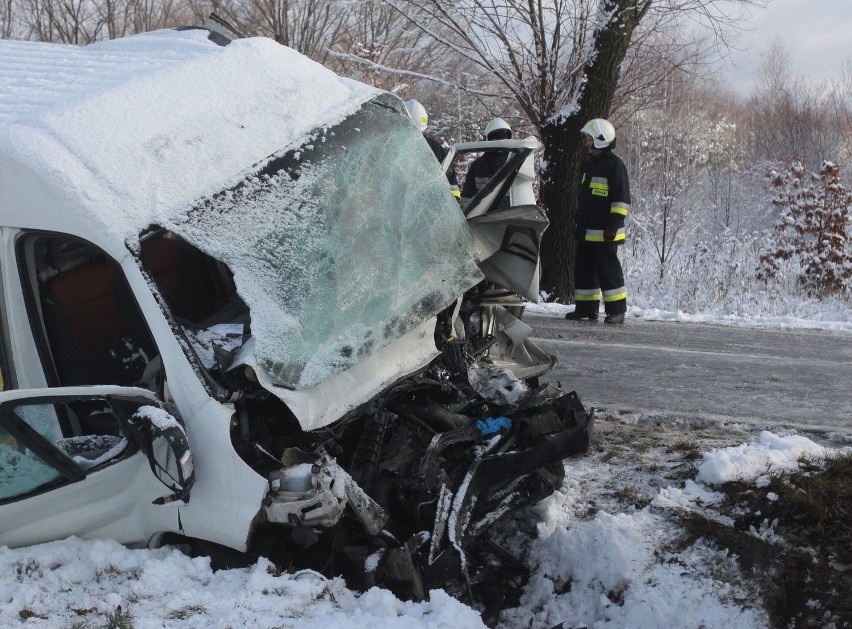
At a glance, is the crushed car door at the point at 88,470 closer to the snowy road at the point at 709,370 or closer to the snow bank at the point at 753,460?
the snow bank at the point at 753,460

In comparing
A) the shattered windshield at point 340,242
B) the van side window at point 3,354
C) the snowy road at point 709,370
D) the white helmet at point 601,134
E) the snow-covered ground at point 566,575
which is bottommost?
the snow-covered ground at point 566,575

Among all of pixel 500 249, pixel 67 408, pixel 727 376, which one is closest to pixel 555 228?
pixel 727 376

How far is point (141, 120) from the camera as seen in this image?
302cm

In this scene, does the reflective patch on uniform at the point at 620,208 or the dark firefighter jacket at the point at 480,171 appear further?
the dark firefighter jacket at the point at 480,171

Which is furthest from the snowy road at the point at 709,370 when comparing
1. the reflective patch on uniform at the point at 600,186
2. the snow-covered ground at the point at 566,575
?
the reflective patch on uniform at the point at 600,186

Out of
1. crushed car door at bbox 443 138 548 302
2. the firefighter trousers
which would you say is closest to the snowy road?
the firefighter trousers

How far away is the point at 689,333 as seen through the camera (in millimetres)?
7598

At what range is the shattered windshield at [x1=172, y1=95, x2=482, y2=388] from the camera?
2.86 metres

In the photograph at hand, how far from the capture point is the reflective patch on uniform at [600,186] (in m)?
7.89

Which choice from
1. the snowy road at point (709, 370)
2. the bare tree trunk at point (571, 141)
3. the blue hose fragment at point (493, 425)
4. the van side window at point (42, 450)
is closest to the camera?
the van side window at point (42, 450)

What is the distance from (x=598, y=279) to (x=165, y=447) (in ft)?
20.2

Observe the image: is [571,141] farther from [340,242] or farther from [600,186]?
[340,242]

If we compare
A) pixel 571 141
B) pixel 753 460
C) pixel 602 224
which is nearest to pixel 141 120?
pixel 753 460

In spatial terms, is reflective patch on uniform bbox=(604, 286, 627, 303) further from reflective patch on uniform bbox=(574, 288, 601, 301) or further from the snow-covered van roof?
the snow-covered van roof
